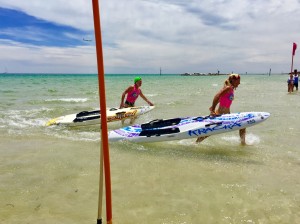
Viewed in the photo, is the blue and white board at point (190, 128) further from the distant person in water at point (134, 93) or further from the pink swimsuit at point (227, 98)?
the distant person in water at point (134, 93)

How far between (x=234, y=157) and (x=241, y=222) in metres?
2.54

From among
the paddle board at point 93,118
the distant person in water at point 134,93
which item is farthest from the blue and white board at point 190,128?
the distant person in water at point 134,93

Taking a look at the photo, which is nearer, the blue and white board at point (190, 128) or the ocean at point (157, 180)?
the ocean at point (157, 180)

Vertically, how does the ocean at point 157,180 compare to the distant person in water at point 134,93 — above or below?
below

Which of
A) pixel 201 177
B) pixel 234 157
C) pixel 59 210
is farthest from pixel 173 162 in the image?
pixel 59 210

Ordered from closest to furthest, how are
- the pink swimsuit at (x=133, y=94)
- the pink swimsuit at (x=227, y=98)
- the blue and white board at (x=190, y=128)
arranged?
1. the blue and white board at (x=190, y=128)
2. the pink swimsuit at (x=227, y=98)
3. the pink swimsuit at (x=133, y=94)

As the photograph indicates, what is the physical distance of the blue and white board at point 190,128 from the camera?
5.96 metres

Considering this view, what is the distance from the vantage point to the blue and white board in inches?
235

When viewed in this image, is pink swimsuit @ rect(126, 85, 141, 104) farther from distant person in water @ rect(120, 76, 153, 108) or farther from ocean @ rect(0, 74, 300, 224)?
ocean @ rect(0, 74, 300, 224)

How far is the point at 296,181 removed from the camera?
4.14 metres

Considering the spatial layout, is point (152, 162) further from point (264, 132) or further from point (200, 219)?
point (264, 132)

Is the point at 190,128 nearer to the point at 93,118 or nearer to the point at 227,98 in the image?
the point at 227,98

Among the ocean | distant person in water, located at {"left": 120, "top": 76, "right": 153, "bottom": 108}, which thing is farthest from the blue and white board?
distant person in water, located at {"left": 120, "top": 76, "right": 153, "bottom": 108}

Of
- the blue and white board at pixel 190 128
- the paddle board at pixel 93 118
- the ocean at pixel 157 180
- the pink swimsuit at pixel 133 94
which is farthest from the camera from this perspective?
the pink swimsuit at pixel 133 94
